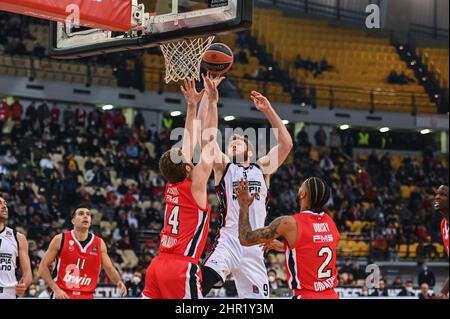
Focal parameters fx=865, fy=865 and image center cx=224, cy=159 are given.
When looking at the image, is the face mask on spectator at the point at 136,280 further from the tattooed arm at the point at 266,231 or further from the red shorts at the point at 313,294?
the tattooed arm at the point at 266,231

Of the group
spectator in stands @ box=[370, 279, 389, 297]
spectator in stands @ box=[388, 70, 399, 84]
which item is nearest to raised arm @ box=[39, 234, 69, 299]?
spectator in stands @ box=[370, 279, 389, 297]

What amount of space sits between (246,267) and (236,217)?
1.61 feet

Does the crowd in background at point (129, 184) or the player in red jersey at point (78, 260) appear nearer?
the player in red jersey at point (78, 260)

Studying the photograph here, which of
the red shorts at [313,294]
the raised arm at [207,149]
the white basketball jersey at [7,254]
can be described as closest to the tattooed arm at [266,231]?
the red shorts at [313,294]

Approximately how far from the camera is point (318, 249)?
6574mm

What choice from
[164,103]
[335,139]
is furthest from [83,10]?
[335,139]

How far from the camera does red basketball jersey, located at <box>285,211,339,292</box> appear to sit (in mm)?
6535

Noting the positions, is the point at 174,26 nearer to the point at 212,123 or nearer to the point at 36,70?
the point at 212,123

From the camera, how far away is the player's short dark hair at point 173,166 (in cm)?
734

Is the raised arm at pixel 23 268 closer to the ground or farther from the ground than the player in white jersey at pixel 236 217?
closer to the ground

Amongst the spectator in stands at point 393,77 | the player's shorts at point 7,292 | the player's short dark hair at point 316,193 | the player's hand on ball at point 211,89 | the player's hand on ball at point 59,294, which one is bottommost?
the player's shorts at point 7,292

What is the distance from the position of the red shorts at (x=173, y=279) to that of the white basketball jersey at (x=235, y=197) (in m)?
1.12

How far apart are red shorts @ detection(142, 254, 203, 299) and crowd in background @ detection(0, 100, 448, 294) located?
8972 millimetres

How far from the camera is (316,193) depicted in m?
6.61
